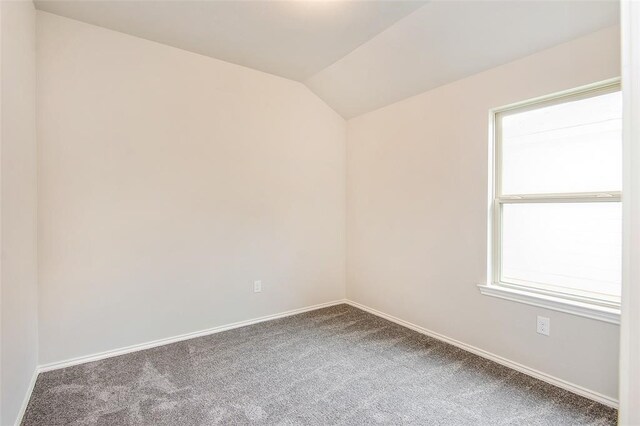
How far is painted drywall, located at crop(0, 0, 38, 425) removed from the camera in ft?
5.07

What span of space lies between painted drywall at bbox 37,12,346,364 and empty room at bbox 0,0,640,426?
0.02 metres

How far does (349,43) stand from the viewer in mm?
2764

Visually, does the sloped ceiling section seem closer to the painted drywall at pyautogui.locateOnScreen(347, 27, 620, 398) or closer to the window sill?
the painted drywall at pyautogui.locateOnScreen(347, 27, 620, 398)

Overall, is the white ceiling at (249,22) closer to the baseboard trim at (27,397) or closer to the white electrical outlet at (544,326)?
the white electrical outlet at (544,326)

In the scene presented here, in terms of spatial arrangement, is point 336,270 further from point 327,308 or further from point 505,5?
point 505,5

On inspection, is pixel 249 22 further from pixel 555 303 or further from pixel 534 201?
pixel 555 303

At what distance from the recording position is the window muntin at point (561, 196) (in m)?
1.98

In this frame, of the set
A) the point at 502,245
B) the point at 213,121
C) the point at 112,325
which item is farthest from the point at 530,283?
the point at 112,325

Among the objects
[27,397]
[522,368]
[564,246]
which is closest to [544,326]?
[522,368]

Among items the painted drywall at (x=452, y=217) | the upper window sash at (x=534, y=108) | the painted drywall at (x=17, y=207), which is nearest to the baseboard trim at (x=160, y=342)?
the painted drywall at (x=17, y=207)

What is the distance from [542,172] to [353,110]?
6.64ft

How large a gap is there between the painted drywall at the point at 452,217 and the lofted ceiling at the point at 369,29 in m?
0.17

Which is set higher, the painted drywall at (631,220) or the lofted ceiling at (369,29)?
the lofted ceiling at (369,29)

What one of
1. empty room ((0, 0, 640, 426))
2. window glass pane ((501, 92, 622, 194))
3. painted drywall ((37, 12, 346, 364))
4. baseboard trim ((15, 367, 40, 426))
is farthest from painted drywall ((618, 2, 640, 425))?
painted drywall ((37, 12, 346, 364))
